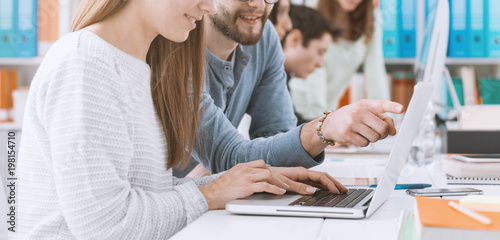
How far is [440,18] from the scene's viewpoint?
5.20 ft

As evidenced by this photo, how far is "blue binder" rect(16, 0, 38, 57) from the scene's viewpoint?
2.75 meters

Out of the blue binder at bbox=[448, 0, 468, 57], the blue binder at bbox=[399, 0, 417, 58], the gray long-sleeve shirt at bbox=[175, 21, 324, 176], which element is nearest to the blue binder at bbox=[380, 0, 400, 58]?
the blue binder at bbox=[399, 0, 417, 58]

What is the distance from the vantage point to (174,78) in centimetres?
115

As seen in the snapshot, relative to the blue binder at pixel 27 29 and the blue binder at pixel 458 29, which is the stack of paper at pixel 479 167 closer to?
the blue binder at pixel 458 29

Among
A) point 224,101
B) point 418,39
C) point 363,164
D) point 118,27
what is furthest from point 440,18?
point 418,39

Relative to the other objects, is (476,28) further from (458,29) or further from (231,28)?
(231,28)

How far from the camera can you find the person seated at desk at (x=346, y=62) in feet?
10.1

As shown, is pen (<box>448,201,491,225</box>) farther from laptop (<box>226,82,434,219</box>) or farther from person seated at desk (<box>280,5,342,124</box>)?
person seated at desk (<box>280,5,342,124</box>)

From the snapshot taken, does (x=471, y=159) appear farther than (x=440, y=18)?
No

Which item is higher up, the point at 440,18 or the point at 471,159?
the point at 440,18

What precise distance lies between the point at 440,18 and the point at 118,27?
980 mm

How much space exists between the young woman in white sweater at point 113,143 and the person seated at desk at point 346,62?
1983 mm

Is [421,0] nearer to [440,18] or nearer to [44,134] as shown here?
[440,18]

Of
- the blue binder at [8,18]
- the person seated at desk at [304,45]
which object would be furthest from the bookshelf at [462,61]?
the blue binder at [8,18]
